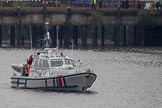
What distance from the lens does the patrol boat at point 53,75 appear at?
80.5m

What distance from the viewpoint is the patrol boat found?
3169 inches

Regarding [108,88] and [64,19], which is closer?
[108,88]

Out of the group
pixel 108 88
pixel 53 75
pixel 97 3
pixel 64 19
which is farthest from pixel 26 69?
pixel 97 3

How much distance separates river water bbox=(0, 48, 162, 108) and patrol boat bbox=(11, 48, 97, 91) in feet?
3.18

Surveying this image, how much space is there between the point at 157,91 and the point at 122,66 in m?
30.1

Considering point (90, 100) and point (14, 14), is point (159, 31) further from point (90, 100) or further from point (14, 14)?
point (90, 100)

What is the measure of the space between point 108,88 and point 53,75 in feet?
21.5

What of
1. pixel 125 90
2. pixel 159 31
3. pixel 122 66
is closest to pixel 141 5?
pixel 159 31

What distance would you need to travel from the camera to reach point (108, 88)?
85.1 m

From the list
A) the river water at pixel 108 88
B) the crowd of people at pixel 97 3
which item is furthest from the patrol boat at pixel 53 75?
the crowd of people at pixel 97 3

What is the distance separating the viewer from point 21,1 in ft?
556

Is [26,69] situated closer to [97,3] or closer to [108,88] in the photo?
[108,88]

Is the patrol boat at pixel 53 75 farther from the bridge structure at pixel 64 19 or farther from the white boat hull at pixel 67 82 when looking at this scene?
the bridge structure at pixel 64 19

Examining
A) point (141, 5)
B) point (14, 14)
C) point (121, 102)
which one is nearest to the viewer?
point (121, 102)
